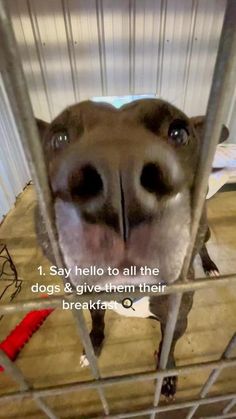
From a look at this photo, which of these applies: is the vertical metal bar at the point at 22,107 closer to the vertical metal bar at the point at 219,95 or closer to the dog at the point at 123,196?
the dog at the point at 123,196

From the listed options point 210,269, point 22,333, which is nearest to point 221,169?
point 210,269

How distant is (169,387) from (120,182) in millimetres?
1065

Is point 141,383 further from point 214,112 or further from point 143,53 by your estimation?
point 143,53

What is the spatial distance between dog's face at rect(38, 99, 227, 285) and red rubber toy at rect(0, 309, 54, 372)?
0.95 metres

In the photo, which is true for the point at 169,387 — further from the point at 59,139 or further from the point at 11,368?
the point at 59,139

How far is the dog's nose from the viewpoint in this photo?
0.39 metres

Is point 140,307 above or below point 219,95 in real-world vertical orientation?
below

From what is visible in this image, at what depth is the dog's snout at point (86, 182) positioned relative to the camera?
397 mm

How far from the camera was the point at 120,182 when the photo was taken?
385 mm

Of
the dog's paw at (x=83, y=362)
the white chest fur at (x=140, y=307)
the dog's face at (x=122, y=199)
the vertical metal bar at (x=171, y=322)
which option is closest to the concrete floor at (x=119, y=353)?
the dog's paw at (x=83, y=362)

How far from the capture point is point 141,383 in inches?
46.8

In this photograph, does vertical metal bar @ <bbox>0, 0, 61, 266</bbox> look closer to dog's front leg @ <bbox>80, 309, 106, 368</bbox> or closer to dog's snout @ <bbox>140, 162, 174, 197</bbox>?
dog's snout @ <bbox>140, 162, 174, 197</bbox>

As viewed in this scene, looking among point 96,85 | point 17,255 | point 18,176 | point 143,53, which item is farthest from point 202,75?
point 17,255

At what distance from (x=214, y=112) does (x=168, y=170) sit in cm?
10
